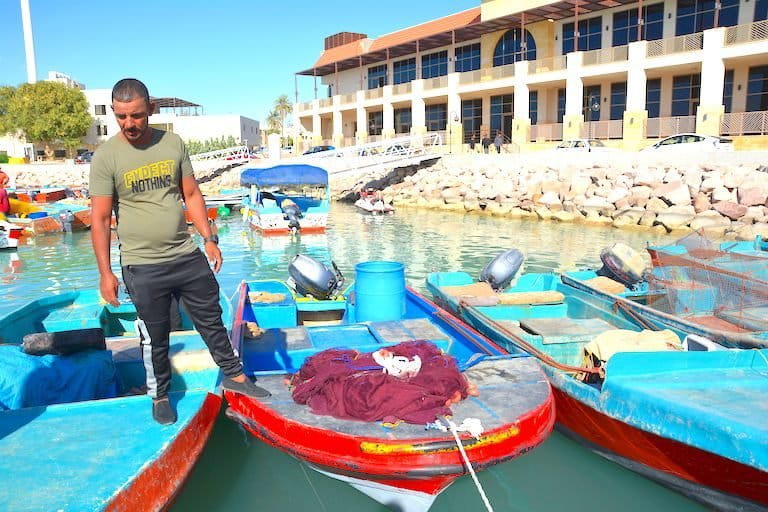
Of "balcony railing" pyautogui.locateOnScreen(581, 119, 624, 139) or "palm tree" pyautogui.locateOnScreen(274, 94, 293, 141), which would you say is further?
"palm tree" pyautogui.locateOnScreen(274, 94, 293, 141)

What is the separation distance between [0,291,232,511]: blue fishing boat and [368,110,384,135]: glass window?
44.5 metres

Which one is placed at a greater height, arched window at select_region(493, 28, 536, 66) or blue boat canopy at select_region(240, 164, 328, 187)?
arched window at select_region(493, 28, 536, 66)

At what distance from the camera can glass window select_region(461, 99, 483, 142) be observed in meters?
41.7

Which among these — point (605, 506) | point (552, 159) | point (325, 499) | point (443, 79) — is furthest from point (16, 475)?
point (443, 79)

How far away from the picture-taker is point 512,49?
38.8 m

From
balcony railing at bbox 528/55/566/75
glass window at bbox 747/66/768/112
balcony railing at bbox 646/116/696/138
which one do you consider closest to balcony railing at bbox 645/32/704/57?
glass window at bbox 747/66/768/112

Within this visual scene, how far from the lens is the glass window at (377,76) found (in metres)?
49.5

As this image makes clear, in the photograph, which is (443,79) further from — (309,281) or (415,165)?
(309,281)

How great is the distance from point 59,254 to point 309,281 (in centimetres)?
1345

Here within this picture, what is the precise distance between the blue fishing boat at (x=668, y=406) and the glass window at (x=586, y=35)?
31.7m

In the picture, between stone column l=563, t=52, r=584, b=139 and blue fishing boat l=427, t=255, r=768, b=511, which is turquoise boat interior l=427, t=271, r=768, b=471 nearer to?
blue fishing boat l=427, t=255, r=768, b=511

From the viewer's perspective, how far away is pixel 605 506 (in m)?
5.04

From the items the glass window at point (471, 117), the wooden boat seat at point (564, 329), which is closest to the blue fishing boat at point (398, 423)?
the wooden boat seat at point (564, 329)

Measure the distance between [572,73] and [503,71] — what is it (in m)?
5.38
